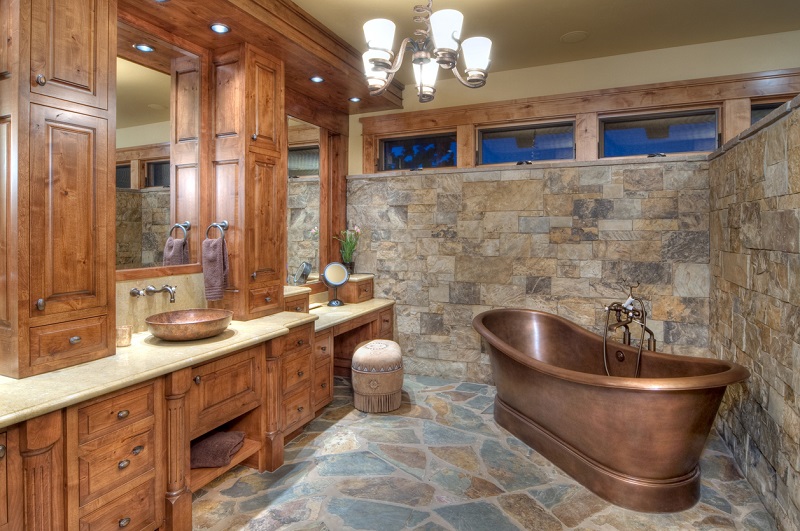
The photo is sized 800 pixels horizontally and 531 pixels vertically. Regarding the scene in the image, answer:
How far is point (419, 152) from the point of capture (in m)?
4.90

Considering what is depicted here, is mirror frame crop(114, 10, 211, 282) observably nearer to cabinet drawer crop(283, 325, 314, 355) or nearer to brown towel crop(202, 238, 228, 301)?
brown towel crop(202, 238, 228, 301)

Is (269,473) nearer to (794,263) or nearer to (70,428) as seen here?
(70,428)

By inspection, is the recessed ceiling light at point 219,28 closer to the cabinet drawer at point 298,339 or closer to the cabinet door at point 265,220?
the cabinet door at point 265,220

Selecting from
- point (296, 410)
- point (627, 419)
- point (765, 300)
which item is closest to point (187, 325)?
point (296, 410)

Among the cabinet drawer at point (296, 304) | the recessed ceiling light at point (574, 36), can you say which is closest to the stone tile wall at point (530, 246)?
the recessed ceiling light at point (574, 36)

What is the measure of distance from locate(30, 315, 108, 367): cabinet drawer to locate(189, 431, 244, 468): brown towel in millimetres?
757

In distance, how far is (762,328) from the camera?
251cm

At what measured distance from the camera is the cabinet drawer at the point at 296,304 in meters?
3.47

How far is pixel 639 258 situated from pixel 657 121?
128cm

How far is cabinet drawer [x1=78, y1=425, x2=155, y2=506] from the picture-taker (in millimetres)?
1726

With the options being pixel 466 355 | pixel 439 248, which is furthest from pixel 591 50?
pixel 466 355

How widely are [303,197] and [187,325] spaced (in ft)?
7.21

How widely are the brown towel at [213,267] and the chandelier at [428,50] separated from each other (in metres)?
1.38

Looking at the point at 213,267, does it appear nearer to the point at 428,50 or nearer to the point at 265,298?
the point at 265,298
